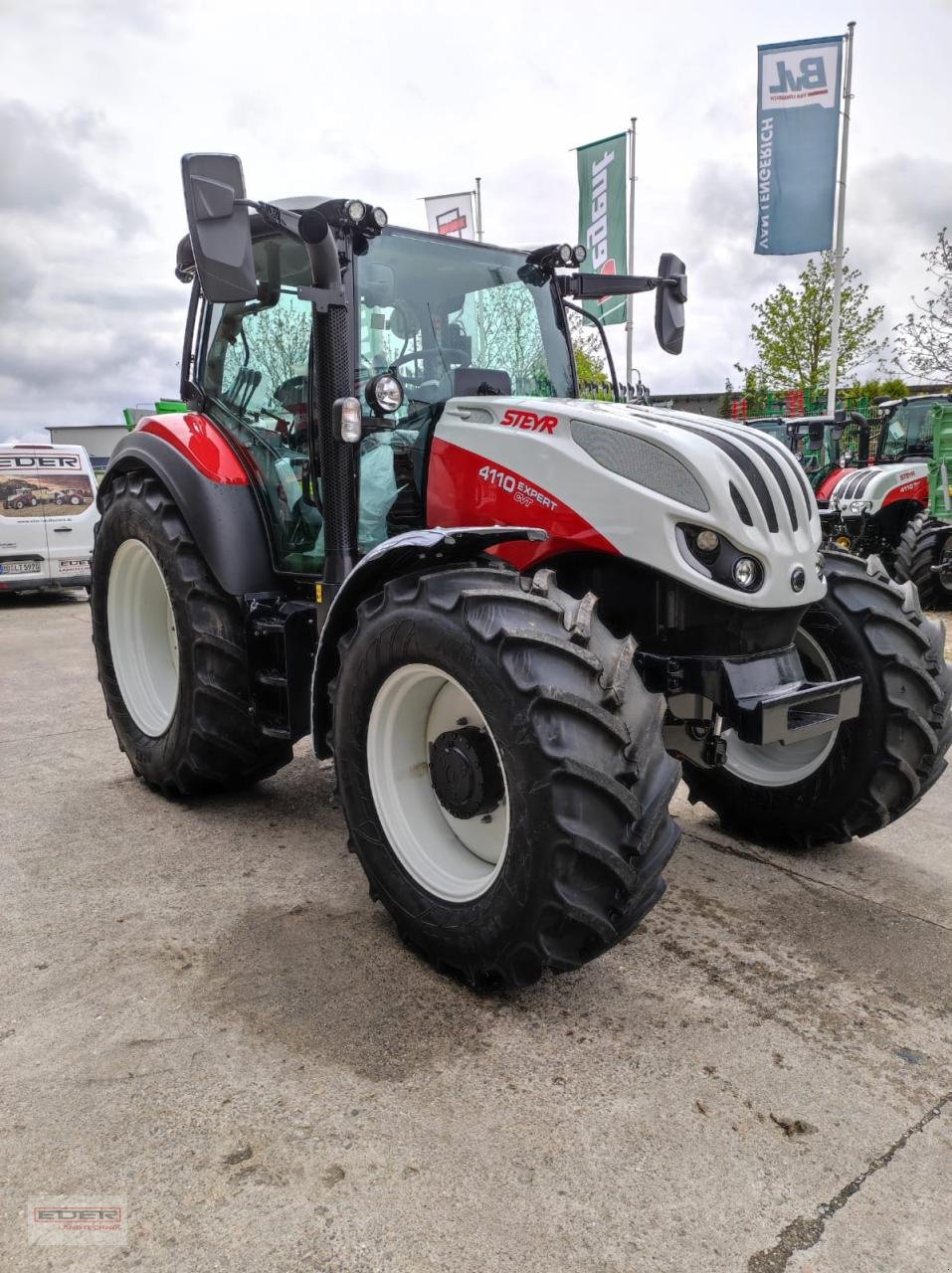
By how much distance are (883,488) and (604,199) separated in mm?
7468

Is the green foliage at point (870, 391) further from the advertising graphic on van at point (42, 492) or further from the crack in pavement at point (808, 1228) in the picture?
the crack in pavement at point (808, 1228)

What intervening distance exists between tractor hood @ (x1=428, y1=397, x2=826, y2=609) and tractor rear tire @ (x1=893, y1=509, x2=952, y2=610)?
309 inches

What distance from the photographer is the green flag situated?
1546cm

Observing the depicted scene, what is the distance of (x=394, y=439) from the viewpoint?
11.3 ft

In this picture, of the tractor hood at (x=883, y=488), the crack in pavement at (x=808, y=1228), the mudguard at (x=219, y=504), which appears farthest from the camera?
the tractor hood at (x=883, y=488)

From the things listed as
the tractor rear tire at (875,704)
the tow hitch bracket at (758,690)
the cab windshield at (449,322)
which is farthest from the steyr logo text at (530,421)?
the tractor rear tire at (875,704)

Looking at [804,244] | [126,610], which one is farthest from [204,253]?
[804,244]

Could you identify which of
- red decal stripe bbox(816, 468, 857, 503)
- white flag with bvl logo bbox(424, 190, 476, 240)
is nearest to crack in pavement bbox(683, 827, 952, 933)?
red decal stripe bbox(816, 468, 857, 503)

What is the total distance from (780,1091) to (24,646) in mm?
8294

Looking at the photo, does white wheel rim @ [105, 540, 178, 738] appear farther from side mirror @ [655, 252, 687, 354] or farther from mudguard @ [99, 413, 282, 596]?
side mirror @ [655, 252, 687, 354]

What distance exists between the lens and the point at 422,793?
119 inches

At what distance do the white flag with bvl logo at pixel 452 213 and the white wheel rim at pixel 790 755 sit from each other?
13950 millimetres

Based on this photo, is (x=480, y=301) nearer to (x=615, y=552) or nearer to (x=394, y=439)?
(x=394, y=439)

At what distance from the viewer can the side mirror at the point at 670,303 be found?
3.98 m
